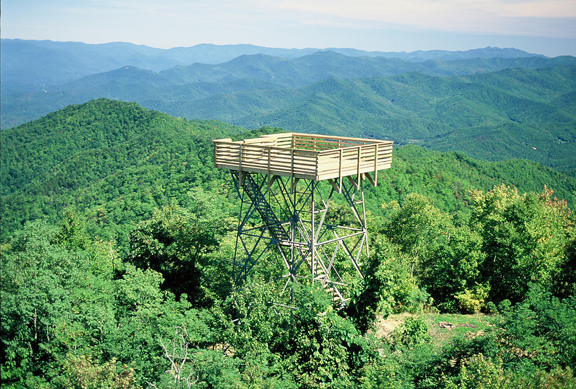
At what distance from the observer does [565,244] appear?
24.5 meters

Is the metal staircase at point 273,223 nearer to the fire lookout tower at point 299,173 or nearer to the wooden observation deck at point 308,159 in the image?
the fire lookout tower at point 299,173

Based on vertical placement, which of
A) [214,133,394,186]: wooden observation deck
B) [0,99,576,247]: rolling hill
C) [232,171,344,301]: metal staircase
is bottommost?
[0,99,576,247]: rolling hill

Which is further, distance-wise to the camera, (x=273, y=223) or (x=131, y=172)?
(x=131, y=172)

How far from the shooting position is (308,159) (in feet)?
53.0

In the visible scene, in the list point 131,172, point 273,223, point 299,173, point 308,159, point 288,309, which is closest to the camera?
point 308,159

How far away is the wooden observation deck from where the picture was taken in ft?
53.3

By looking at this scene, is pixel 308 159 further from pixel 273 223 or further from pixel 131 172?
pixel 131 172

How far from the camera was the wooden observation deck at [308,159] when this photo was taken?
16.2 meters

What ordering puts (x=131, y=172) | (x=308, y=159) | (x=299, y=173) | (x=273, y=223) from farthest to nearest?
(x=131, y=172) < (x=273, y=223) < (x=299, y=173) < (x=308, y=159)

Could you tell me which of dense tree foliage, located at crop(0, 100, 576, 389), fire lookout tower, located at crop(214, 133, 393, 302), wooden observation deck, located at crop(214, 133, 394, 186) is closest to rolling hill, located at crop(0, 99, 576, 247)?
dense tree foliage, located at crop(0, 100, 576, 389)

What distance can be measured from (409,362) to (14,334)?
1529 cm

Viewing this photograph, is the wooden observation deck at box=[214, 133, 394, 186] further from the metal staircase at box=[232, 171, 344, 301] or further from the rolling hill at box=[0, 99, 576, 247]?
the rolling hill at box=[0, 99, 576, 247]

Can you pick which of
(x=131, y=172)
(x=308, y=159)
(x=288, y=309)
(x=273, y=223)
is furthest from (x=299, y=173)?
(x=131, y=172)

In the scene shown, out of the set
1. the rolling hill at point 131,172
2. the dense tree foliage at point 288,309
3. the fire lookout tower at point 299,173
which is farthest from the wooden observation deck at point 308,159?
the rolling hill at point 131,172
